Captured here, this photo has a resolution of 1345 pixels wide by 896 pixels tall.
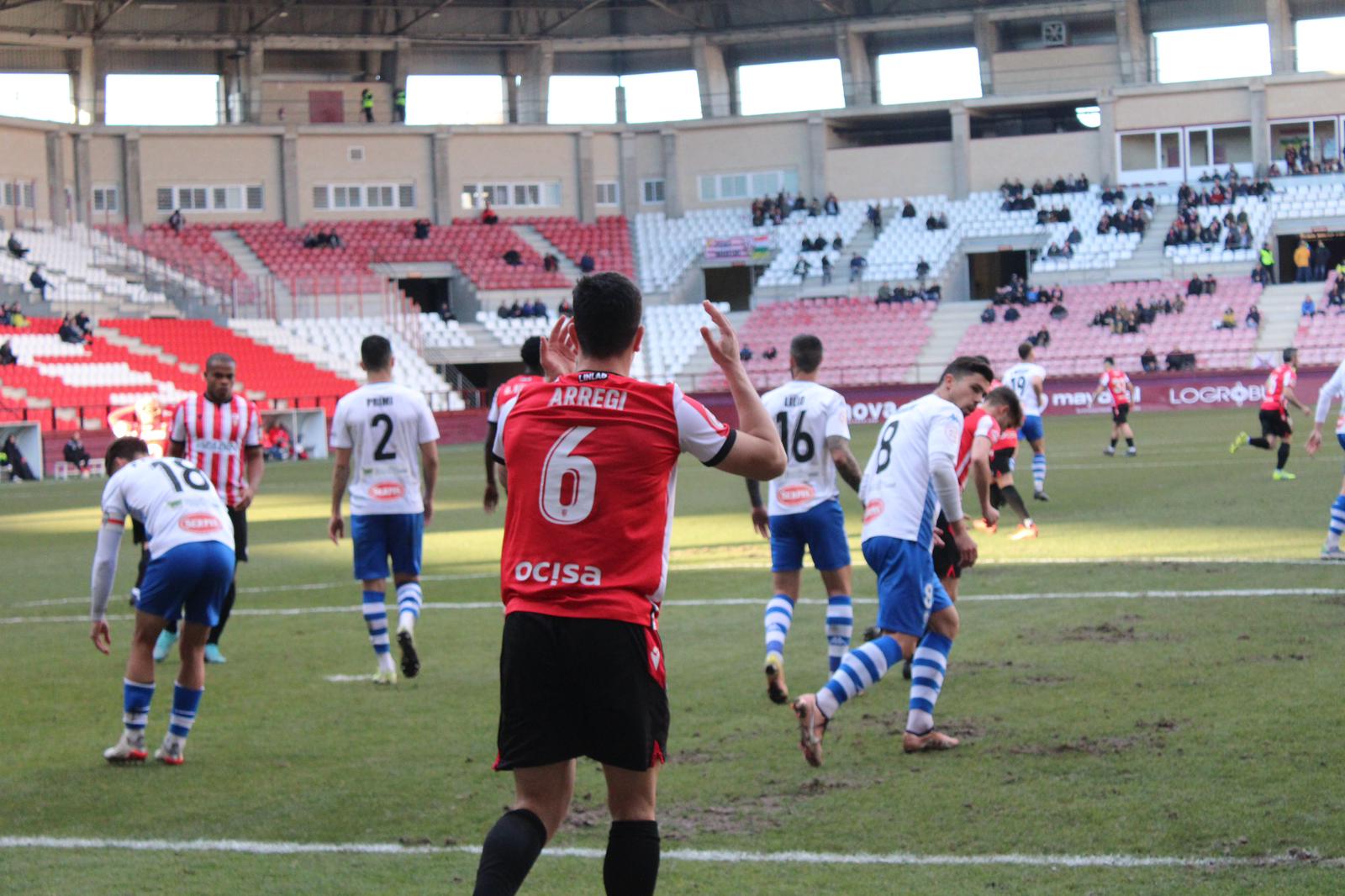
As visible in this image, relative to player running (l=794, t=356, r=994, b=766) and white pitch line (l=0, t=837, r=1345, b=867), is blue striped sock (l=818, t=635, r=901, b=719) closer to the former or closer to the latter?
player running (l=794, t=356, r=994, b=766)

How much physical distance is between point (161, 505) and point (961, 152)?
190 feet

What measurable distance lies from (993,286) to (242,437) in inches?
2173

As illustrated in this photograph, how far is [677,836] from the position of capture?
6453 mm

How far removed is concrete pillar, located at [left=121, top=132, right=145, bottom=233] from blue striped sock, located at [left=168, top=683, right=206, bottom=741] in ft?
177

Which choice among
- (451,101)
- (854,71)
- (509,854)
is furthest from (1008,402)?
(451,101)

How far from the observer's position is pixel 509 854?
4281 mm

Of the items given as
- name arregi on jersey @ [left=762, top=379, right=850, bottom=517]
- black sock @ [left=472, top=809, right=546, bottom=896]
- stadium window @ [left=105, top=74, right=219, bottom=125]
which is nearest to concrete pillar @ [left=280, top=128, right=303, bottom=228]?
stadium window @ [left=105, top=74, right=219, bottom=125]

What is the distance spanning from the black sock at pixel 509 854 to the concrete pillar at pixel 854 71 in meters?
62.3

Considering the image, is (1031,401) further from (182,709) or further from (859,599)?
(182,709)

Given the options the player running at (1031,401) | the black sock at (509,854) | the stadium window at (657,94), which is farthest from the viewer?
the stadium window at (657,94)

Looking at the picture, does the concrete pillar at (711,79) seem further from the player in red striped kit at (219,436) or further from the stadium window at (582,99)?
Result: the player in red striped kit at (219,436)

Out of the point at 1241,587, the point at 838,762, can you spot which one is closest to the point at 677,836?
the point at 838,762

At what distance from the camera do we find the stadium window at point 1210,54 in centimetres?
6169

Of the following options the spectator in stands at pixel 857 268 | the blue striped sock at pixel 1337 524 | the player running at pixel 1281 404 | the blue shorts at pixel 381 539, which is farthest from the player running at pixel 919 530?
the spectator in stands at pixel 857 268
